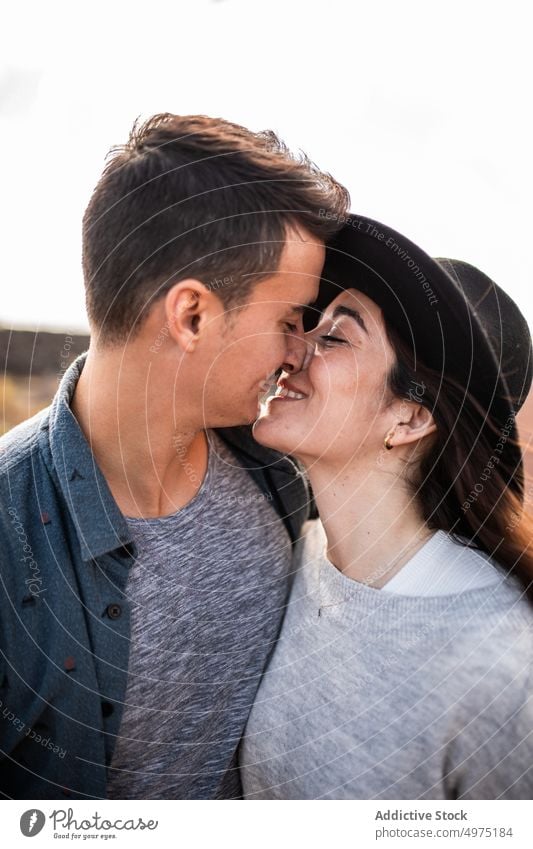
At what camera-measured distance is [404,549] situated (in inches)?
48.3

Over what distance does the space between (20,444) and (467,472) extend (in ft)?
2.40

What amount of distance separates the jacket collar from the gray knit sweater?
365mm

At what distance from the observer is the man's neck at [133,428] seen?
120 cm

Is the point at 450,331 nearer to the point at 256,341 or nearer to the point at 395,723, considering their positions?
the point at 256,341

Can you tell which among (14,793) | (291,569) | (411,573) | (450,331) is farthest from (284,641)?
(450,331)

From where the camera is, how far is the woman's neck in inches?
48.4

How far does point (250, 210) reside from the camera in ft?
3.76
